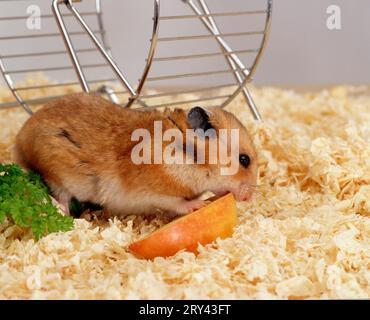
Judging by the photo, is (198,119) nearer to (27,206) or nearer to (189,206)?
(189,206)

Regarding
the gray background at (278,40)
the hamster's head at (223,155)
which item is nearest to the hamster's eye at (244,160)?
the hamster's head at (223,155)

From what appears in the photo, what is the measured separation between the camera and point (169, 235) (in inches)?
98.4

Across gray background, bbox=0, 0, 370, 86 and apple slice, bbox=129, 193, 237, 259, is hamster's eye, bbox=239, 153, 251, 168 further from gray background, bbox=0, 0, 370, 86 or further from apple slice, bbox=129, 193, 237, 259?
gray background, bbox=0, 0, 370, 86

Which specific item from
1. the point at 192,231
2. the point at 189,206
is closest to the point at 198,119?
the point at 189,206

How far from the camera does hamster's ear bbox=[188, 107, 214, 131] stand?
2752 mm

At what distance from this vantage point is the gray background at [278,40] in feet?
20.6

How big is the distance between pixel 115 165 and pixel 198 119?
39 centimetres

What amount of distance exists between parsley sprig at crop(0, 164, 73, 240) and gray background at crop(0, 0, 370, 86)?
12.1ft

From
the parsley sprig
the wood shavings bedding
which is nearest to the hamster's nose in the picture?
the wood shavings bedding

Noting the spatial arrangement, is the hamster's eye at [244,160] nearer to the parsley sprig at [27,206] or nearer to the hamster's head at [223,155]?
the hamster's head at [223,155]

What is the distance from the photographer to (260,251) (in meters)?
2.43

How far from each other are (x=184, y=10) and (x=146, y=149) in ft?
12.0

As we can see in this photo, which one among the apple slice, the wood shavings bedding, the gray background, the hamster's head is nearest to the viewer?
the wood shavings bedding

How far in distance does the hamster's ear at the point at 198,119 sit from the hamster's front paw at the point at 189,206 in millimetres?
299
